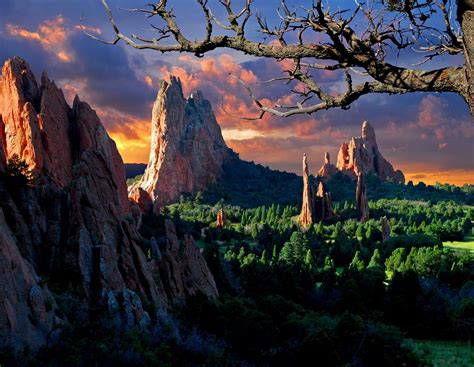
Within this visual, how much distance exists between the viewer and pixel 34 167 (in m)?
56.6

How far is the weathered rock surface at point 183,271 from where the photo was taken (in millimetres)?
34969

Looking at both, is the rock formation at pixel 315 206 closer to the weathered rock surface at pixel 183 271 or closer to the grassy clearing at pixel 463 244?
the grassy clearing at pixel 463 244

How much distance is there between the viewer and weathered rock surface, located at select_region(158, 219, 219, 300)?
34969 millimetres

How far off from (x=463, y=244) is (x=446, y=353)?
71.2 meters

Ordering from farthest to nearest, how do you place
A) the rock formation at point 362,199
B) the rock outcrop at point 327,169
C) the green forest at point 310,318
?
the rock outcrop at point 327,169, the rock formation at point 362,199, the green forest at point 310,318

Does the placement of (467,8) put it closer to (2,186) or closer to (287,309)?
(2,186)

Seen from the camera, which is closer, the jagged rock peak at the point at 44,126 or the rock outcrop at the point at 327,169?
the jagged rock peak at the point at 44,126

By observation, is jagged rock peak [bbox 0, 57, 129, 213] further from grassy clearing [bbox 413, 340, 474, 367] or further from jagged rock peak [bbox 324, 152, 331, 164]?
jagged rock peak [bbox 324, 152, 331, 164]

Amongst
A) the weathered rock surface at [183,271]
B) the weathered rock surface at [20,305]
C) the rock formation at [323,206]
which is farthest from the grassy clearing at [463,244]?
the weathered rock surface at [20,305]

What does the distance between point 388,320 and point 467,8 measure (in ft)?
135

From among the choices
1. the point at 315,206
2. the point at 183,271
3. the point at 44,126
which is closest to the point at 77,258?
the point at 183,271

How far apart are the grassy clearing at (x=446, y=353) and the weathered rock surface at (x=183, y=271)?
53.6 feet

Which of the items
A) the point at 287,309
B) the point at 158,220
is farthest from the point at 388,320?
the point at 158,220

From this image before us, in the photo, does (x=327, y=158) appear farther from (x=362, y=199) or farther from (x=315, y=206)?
(x=315, y=206)
